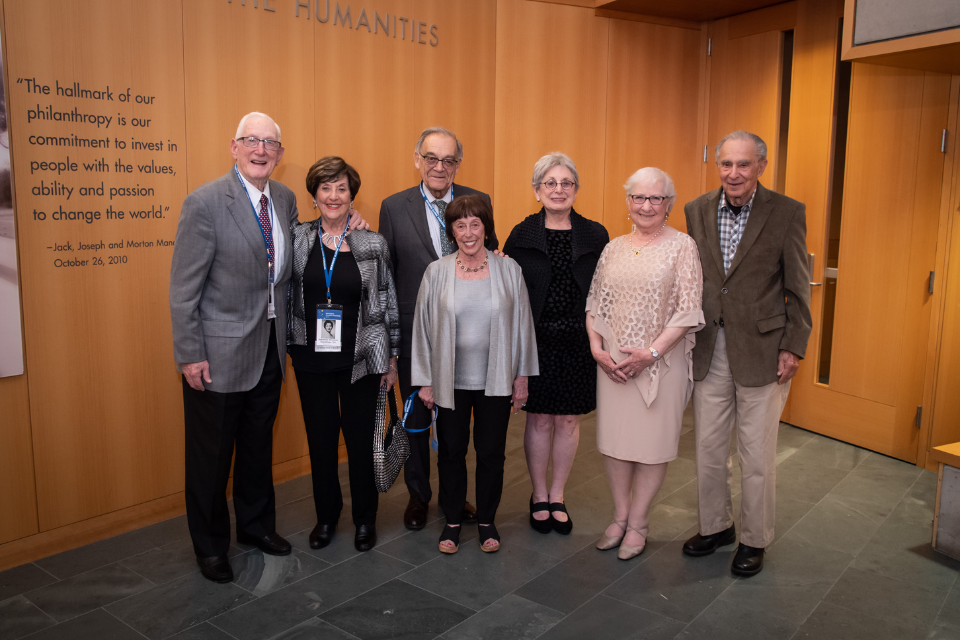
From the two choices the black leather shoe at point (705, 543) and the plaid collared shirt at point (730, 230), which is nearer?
the plaid collared shirt at point (730, 230)

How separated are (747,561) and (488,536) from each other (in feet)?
3.80

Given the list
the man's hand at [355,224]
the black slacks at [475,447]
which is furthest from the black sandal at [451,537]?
the man's hand at [355,224]

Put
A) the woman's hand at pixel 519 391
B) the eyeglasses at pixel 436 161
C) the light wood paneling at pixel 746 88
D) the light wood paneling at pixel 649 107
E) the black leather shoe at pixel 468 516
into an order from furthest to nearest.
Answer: the light wood paneling at pixel 649 107, the light wood paneling at pixel 746 88, the black leather shoe at pixel 468 516, the eyeglasses at pixel 436 161, the woman's hand at pixel 519 391

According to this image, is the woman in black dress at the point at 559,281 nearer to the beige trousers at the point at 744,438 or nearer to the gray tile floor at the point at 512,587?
the beige trousers at the point at 744,438

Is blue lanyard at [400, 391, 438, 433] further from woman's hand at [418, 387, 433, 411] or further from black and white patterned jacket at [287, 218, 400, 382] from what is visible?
black and white patterned jacket at [287, 218, 400, 382]

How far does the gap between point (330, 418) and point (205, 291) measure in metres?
0.80

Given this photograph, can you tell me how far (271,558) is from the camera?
335 centimetres

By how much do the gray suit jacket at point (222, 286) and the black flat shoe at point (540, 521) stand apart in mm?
1517

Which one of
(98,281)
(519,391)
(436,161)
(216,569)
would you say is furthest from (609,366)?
(98,281)

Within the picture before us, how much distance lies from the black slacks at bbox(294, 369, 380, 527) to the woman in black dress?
0.78 m

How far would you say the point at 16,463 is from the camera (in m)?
3.23

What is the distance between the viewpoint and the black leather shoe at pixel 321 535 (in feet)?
11.2

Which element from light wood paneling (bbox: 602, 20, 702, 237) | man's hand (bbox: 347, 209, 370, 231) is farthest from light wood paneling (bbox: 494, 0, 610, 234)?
man's hand (bbox: 347, 209, 370, 231)
